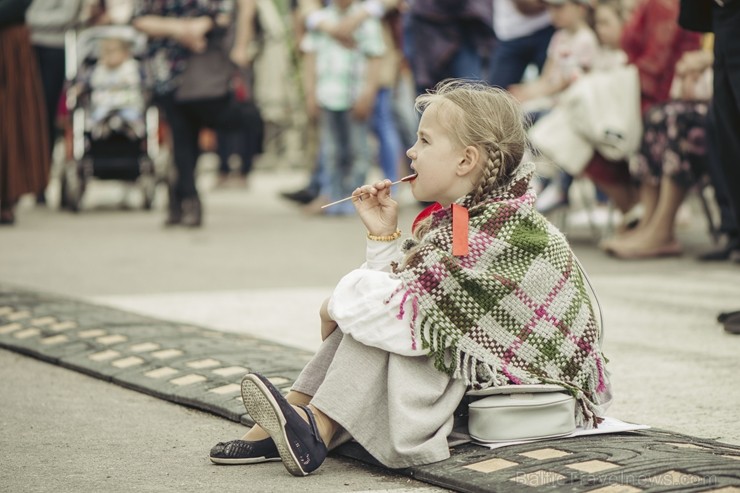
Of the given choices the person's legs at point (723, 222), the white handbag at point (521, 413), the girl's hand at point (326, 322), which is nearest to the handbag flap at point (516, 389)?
A: the white handbag at point (521, 413)

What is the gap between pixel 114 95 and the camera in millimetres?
11703

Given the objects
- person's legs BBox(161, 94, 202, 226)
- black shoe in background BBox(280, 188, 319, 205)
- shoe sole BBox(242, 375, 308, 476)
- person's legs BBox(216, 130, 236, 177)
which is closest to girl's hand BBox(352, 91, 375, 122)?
black shoe in background BBox(280, 188, 319, 205)

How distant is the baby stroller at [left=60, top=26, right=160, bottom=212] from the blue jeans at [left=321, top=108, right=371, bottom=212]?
1.75 m

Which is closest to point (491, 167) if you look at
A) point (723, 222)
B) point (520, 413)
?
point (520, 413)

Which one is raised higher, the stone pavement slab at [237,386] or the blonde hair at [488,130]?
the blonde hair at [488,130]

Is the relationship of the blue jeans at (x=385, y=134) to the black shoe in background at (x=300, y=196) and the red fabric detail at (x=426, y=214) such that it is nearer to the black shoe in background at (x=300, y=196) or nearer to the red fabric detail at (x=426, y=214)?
the black shoe in background at (x=300, y=196)

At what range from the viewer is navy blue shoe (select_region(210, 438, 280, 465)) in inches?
142

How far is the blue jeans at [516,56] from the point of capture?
9.79m

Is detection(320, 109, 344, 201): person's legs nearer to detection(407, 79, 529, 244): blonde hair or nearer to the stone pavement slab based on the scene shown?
the stone pavement slab

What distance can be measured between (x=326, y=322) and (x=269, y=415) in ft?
1.13

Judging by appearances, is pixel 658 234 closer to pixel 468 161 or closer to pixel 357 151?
pixel 357 151

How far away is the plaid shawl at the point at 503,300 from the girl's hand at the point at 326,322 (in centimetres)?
22

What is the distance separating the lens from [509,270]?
358cm

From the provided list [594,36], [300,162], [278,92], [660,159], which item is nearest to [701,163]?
[660,159]
